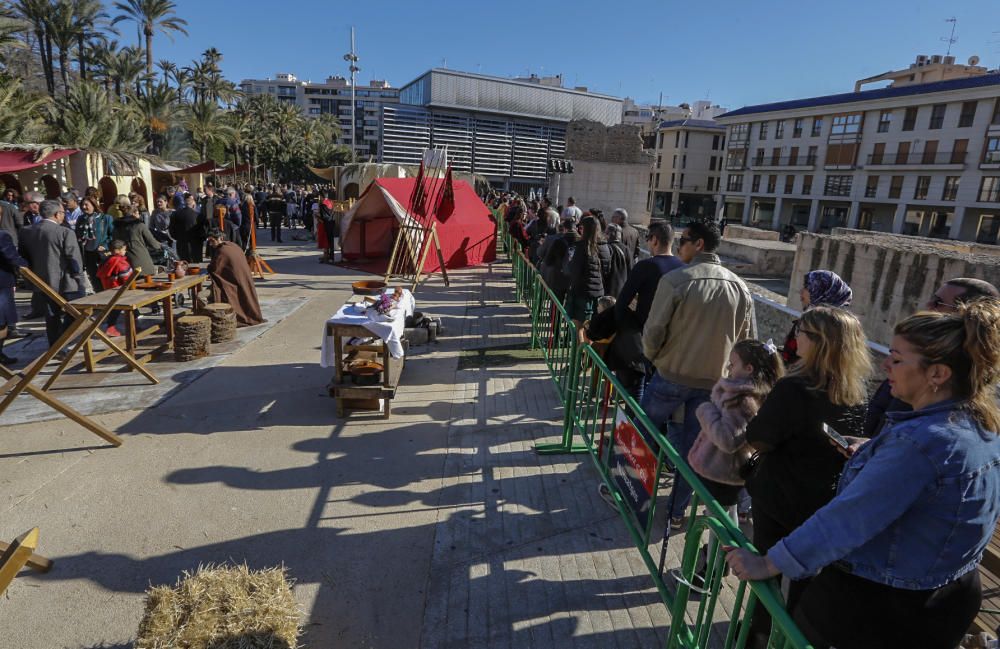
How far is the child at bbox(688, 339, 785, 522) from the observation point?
277 centimetres

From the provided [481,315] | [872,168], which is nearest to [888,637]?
[481,315]

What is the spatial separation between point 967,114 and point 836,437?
5459 cm

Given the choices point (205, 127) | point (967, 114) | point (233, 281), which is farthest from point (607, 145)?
point (967, 114)

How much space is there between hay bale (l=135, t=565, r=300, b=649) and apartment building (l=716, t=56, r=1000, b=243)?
178ft

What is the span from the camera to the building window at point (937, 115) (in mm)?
43031

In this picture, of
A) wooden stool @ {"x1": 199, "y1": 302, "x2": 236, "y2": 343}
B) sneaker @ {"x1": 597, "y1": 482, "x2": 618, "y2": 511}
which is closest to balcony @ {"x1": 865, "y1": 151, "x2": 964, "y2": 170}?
sneaker @ {"x1": 597, "y1": 482, "x2": 618, "y2": 511}

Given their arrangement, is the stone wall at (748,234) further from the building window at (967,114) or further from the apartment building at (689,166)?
the apartment building at (689,166)

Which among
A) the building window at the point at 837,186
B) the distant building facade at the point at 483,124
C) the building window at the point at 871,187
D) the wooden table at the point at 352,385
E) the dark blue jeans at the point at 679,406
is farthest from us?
the distant building facade at the point at 483,124

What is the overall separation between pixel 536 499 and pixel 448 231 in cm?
1110

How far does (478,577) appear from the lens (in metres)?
3.49

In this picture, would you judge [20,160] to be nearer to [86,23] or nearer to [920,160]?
[86,23]

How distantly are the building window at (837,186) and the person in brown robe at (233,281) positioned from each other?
56.2 metres

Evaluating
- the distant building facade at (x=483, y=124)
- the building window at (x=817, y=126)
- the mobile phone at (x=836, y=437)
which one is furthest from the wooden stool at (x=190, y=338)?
the distant building facade at (x=483, y=124)

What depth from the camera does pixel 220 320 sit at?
809 centimetres
